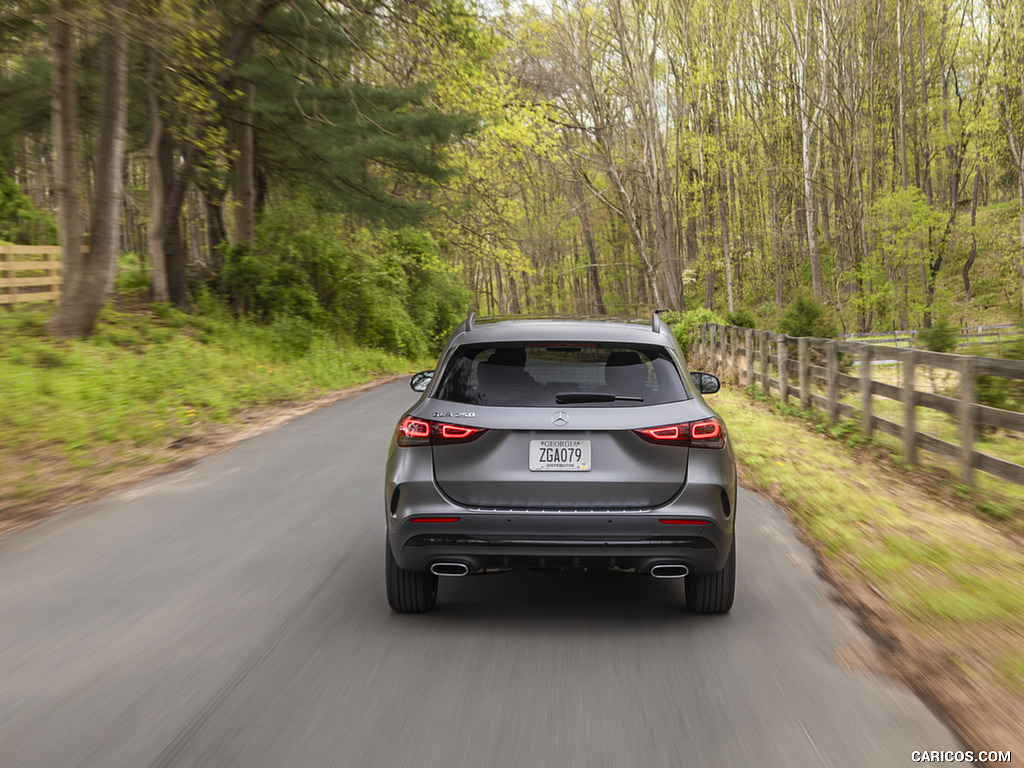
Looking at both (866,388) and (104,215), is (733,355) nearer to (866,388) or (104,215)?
(866,388)

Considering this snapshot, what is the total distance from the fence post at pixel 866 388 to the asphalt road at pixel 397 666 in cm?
485

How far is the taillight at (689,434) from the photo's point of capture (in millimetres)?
4262

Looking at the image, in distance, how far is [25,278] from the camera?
20219 millimetres

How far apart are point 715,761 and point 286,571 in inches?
129

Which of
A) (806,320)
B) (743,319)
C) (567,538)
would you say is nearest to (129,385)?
(567,538)

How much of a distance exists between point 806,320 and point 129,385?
1491 cm

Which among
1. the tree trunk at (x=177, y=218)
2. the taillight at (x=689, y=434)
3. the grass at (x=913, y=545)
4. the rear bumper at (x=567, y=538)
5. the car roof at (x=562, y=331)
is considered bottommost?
the grass at (x=913, y=545)

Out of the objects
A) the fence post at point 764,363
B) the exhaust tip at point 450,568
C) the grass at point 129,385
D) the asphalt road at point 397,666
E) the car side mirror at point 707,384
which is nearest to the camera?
the asphalt road at point 397,666

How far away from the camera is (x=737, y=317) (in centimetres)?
2592

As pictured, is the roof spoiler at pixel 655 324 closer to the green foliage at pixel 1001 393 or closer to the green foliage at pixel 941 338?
the green foliage at pixel 1001 393

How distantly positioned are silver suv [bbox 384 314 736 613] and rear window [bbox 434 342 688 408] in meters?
0.01

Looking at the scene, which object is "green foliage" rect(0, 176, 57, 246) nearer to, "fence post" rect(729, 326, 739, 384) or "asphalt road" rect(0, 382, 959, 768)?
"fence post" rect(729, 326, 739, 384)

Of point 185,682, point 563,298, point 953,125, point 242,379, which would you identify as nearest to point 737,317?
point 242,379

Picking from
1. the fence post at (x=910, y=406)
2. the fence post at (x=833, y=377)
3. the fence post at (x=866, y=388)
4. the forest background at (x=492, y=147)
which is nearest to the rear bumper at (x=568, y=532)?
the fence post at (x=910, y=406)
